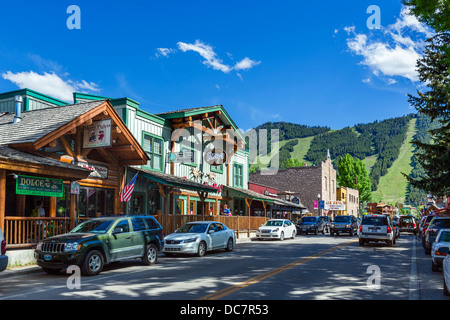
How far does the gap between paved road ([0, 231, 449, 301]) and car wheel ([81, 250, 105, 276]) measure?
0.92 feet

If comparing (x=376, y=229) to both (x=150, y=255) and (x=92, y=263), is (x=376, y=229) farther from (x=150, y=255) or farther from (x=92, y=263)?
(x=92, y=263)

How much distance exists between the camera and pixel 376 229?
23203 mm

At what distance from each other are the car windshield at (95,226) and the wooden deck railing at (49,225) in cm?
209

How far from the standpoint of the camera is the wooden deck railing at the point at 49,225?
1431 cm

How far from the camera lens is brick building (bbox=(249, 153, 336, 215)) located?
2486 inches

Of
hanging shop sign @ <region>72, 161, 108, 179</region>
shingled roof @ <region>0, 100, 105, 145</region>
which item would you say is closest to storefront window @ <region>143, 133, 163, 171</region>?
hanging shop sign @ <region>72, 161, 108, 179</region>

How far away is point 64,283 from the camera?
34.7ft

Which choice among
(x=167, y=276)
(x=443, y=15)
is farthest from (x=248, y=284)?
(x=443, y=15)

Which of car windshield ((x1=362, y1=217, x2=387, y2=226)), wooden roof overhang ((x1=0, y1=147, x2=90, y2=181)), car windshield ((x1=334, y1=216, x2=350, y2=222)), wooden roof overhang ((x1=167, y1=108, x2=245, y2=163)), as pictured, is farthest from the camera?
car windshield ((x1=334, y1=216, x2=350, y2=222))

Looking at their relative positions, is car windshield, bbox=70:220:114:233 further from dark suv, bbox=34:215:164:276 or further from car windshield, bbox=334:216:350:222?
car windshield, bbox=334:216:350:222

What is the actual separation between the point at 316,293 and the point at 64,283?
6206 millimetres

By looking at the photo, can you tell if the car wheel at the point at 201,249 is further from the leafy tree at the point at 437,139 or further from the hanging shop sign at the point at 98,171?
the leafy tree at the point at 437,139

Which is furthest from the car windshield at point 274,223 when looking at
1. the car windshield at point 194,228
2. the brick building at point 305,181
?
the brick building at point 305,181

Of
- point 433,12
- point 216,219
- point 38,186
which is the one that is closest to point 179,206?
point 216,219
